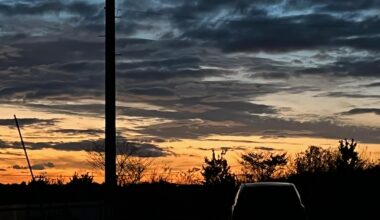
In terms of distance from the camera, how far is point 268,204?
2045cm

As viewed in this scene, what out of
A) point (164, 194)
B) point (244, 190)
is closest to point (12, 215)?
point (244, 190)

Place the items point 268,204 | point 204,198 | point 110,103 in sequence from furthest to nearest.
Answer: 1. point 204,198
2. point 110,103
3. point 268,204

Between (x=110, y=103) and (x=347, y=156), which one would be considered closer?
(x=110, y=103)

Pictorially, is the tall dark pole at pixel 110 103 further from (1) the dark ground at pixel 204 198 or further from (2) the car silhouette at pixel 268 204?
(1) the dark ground at pixel 204 198

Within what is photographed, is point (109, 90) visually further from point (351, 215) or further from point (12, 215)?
point (351, 215)

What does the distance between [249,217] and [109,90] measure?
6.07 meters

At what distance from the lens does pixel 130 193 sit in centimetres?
4478

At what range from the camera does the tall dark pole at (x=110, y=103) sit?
77.0 feet

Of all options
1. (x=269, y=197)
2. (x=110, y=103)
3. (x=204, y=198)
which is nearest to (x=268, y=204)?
(x=269, y=197)

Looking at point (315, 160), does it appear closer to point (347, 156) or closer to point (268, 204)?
point (347, 156)

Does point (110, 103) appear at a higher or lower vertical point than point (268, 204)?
higher

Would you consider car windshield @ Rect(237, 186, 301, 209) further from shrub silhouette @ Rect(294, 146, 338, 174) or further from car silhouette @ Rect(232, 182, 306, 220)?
shrub silhouette @ Rect(294, 146, 338, 174)

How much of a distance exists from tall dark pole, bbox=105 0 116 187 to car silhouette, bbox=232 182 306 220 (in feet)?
14.7

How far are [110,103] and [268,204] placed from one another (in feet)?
19.5
